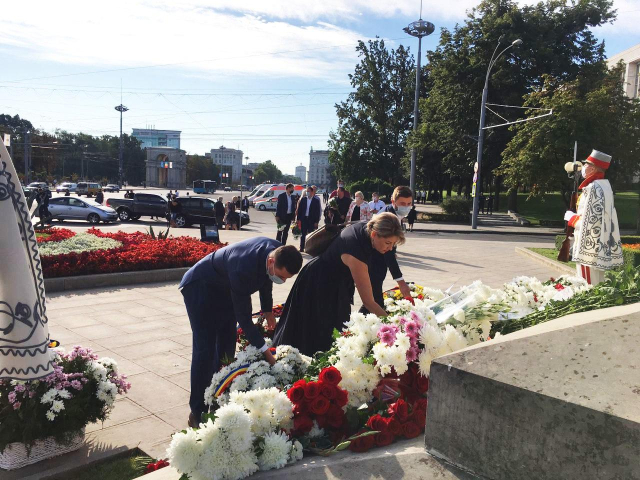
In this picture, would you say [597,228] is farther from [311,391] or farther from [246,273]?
[311,391]

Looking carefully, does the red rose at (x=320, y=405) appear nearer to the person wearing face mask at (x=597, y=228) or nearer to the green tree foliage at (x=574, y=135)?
the person wearing face mask at (x=597, y=228)

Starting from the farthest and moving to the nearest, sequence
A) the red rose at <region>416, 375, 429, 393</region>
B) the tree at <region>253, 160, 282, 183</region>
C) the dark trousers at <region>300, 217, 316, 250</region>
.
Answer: the tree at <region>253, 160, 282, 183</region> → the dark trousers at <region>300, 217, 316, 250</region> → the red rose at <region>416, 375, 429, 393</region>

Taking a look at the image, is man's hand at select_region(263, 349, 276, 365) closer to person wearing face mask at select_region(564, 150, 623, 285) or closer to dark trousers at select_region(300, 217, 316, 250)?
person wearing face mask at select_region(564, 150, 623, 285)

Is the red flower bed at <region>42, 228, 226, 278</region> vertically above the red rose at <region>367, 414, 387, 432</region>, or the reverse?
the red rose at <region>367, 414, 387, 432</region>

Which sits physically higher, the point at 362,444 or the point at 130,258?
the point at 362,444

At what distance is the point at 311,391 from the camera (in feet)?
8.57

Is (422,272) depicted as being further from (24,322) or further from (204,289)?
(24,322)

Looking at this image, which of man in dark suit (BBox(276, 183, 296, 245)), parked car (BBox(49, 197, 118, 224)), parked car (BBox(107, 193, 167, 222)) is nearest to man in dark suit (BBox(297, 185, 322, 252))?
man in dark suit (BBox(276, 183, 296, 245))

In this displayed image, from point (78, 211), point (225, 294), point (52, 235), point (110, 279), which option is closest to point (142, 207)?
point (78, 211)

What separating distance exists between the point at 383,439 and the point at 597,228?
15.1ft

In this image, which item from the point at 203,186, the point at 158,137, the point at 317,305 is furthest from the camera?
the point at 158,137

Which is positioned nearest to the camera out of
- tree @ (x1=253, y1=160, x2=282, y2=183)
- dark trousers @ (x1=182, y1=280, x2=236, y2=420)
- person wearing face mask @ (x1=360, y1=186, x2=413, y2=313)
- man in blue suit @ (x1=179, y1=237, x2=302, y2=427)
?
man in blue suit @ (x1=179, y1=237, x2=302, y2=427)

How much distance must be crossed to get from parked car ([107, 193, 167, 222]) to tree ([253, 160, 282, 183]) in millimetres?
118387

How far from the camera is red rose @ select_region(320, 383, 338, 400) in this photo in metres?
2.60
